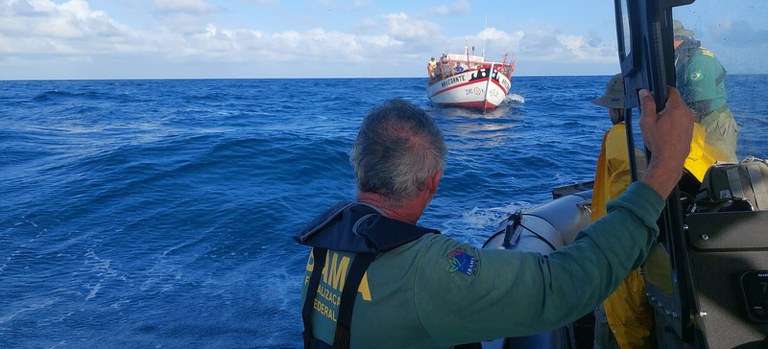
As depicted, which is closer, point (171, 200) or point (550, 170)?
point (171, 200)

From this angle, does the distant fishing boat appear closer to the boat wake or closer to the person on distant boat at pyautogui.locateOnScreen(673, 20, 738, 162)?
the boat wake

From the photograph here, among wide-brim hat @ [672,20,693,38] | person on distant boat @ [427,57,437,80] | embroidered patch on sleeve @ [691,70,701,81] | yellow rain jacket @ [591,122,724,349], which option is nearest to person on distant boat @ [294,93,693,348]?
wide-brim hat @ [672,20,693,38]

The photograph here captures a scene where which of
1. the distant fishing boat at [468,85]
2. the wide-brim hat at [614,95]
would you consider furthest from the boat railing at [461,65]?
the wide-brim hat at [614,95]

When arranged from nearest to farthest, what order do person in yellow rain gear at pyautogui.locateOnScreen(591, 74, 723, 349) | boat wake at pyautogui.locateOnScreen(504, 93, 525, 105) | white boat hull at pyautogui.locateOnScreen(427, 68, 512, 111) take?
person in yellow rain gear at pyautogui.locateOnScreen(591, 74, 723, 349)
white boat hull at pyautogui.locateOnScreen(427, 68, 512, 111)
boat wake at pyautogui.locateOnScreen(504, 93, 525, 105)

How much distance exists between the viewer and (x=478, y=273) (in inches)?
55.3

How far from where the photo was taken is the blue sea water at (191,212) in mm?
5777

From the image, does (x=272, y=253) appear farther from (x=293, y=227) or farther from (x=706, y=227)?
(x=706, y=227)

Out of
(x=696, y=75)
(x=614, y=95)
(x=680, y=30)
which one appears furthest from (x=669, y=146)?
(x=614, y=95)

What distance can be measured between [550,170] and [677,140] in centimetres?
1293

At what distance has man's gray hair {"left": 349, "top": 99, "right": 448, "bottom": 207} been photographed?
5.27 ft

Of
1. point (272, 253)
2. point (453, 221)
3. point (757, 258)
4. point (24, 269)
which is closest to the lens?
point (757, 258)

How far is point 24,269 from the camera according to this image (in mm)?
7352

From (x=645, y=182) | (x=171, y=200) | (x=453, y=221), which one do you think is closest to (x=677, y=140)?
(x=645, y=182)

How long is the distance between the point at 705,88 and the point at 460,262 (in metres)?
1.23
